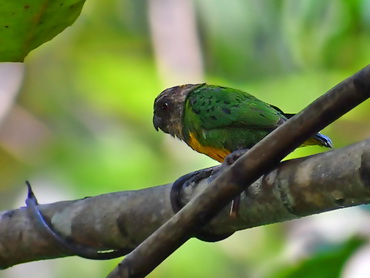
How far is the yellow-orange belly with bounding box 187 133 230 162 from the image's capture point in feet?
6.52

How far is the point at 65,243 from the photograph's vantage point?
1553 mm

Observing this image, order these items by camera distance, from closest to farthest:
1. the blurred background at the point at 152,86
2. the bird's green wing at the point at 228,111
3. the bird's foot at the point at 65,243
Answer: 1. the bird's foot at the point at 65,243
2. the bird's green wing at the point at 228,111
3. the blurred background at the point at 152,86

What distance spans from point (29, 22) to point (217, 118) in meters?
0.83

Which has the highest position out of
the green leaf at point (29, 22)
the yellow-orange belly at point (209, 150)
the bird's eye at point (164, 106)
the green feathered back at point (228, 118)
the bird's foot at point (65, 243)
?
the green leaf at point (29, 22)

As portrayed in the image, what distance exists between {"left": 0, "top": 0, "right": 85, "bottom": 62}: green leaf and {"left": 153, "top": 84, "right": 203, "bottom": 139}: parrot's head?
3.00 ft

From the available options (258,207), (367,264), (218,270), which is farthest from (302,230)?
(258,207)

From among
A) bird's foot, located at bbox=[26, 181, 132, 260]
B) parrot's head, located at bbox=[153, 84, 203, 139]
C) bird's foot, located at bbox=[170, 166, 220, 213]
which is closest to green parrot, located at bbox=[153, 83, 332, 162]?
parrot's head, located at bbox=[153, 84, 203, 139]

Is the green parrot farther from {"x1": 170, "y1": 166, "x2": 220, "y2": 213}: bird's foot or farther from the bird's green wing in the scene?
{"x1": 170, "y1": 166, "x2": 220, "y2": 213}: bird's foot

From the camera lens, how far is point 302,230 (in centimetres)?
342

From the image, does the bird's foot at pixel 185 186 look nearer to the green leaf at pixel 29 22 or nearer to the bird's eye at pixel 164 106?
the green leaf at pixel 29 22

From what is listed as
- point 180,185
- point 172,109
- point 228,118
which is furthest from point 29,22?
point 172,109

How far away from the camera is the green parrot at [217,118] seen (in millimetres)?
1920

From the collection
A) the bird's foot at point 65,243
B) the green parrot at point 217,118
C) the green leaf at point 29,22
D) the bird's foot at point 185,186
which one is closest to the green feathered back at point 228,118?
the green parrot at point 217,118

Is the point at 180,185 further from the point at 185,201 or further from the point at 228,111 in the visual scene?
the point at 228,111
